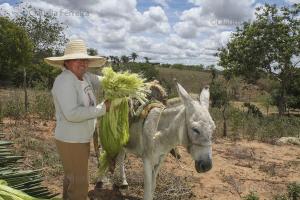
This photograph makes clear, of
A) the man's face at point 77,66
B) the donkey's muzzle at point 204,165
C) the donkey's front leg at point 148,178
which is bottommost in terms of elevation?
the donkey's front leg at point 148,178

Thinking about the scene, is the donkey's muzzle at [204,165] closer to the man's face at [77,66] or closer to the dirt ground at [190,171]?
the man's face at [77,66]

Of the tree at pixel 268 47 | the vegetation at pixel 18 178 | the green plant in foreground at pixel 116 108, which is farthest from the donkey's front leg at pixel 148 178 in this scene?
the tree at pixel 268 47

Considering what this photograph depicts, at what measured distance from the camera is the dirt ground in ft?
18.5

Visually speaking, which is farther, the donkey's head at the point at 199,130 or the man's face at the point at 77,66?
the donkey's head at the point at 199,130

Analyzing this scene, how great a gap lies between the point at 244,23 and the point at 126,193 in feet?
63.8

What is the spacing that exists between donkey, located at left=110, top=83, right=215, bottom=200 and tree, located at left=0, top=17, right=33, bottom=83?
20509 mm

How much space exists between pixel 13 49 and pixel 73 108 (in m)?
22.1

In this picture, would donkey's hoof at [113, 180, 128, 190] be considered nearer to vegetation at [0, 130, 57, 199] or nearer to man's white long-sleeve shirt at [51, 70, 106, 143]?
man's white long-sleeve shirt at [51, 70, 106, 143]

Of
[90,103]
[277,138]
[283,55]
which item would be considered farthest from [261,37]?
[90,103]

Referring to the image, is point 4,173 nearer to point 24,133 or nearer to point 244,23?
point 24,133

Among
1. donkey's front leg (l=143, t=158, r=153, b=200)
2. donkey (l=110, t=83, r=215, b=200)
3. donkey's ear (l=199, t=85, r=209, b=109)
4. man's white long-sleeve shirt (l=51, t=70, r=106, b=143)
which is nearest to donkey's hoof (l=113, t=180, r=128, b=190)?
donkey (l=110, t=83, r=215, b=200)

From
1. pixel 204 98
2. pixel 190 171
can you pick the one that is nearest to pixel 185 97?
pixel 204 98

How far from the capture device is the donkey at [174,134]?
3.96 m

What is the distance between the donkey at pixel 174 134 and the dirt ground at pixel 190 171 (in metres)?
0.96
